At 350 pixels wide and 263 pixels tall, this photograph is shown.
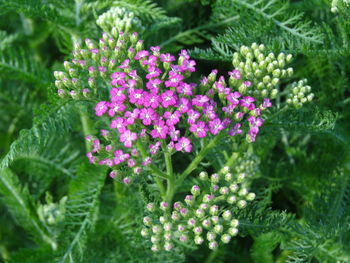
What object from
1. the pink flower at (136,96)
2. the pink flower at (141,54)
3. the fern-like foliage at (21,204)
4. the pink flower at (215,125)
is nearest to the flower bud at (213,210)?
the pink flower at (215,125)

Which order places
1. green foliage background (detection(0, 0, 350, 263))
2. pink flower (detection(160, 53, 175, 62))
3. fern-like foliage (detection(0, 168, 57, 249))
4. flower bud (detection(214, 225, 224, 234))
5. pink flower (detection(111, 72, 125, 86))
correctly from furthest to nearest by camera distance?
fern-like foliage (detection(0, 168, 57, 249)), green foliage background (detection(0, 0, 350, 263)), pink flower (detection(160, 53, 175, 62)), pink flower (detection(111, 72, 125, 86)), flower bud (detection(214, 225, 224, 234))

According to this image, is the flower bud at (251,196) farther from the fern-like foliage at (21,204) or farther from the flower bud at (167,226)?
the fern-like foliage at (21,204)

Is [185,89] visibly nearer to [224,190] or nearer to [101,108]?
[101,108]

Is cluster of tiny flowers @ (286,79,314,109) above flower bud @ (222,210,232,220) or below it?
above

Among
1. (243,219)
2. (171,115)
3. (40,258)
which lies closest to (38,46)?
(40,258)

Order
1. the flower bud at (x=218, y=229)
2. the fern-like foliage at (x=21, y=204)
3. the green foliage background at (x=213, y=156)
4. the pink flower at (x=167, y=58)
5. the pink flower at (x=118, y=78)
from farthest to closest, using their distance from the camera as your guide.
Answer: the fern-like foliage at (x=21, y=204), the green foliage background at (x=213, y=156), the pink flower at (x=167, y=58), the pink flower at (x=118, y=78), the flower bud at (x=218, y=229)

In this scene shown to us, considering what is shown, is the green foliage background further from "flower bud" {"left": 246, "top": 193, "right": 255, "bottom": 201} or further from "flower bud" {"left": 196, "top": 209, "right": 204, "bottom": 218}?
"flower bud" {"left": 196, "top": 209, "right": 204, "bottom": 218}

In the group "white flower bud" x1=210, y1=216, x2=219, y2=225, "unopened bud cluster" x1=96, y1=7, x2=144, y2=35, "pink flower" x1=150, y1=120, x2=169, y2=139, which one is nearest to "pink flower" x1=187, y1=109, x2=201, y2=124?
"pink flower" x1=150, y1=120, x2=169, y2=139
